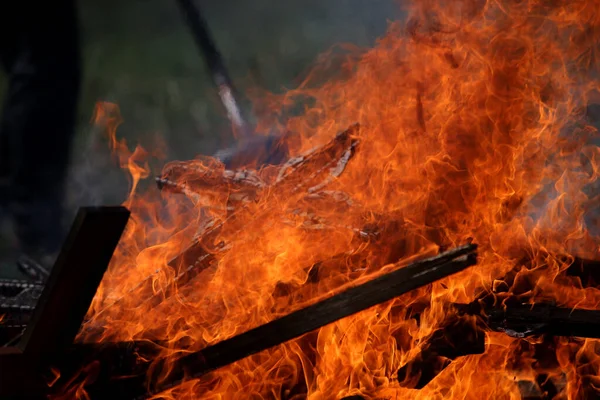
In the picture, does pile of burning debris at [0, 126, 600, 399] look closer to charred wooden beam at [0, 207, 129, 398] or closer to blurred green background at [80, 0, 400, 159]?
charred wooden beam at [0, 207, 129, 398]

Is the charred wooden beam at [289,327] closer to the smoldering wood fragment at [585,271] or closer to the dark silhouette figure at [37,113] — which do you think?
the smoldering wood fragment at [585,271]

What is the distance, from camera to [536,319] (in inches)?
139

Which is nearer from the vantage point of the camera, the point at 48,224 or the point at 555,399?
the point at 555,399

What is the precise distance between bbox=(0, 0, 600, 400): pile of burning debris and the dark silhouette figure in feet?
14.1

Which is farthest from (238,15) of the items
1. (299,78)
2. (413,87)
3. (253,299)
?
(253,299)

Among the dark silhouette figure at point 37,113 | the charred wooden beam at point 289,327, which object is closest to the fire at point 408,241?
the charred wooden beam at point 289,327

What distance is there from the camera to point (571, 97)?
22.6 ft

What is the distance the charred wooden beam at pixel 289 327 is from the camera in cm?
306

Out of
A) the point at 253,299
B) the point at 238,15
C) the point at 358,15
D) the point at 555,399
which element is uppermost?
the point at 238,15

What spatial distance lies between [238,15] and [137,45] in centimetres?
220

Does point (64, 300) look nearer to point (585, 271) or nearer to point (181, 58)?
point (585, 271)

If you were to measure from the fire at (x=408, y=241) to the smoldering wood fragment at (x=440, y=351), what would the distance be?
11 centimetres

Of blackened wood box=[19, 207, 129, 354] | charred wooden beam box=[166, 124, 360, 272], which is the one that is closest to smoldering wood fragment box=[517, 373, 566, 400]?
charred wooden beam box=[166, 124, 360, 272]

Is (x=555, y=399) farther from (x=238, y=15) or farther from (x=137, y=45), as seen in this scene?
(x=137, y=45)
